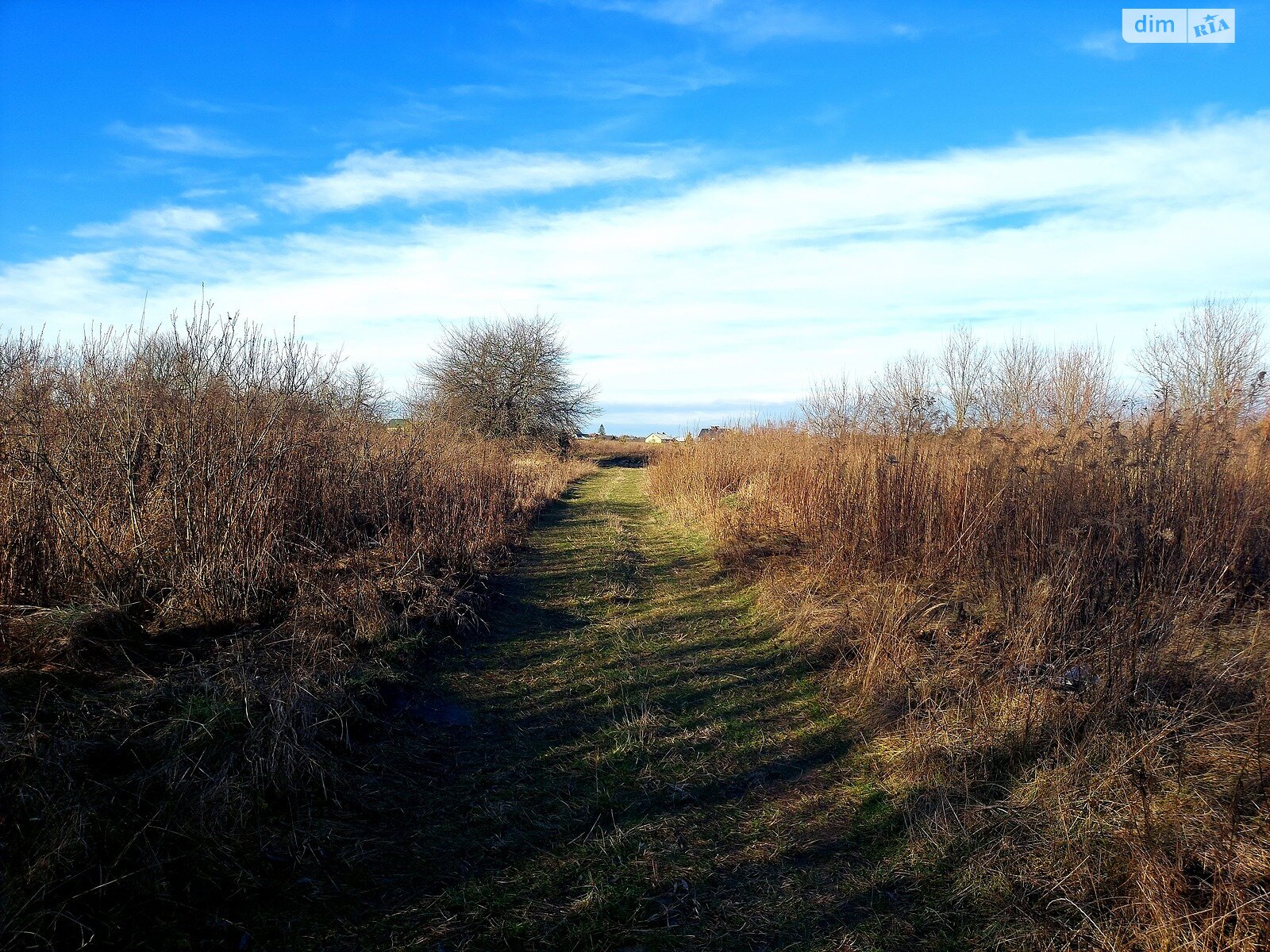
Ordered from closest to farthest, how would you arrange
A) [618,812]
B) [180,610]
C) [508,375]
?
[618,812] → [180,610] → [508,375]

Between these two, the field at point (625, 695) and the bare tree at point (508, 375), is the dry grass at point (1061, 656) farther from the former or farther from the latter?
the bare tree at point (508, 375)

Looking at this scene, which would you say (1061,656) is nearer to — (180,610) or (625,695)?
(625,695)

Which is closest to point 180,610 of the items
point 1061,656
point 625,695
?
point 625,695

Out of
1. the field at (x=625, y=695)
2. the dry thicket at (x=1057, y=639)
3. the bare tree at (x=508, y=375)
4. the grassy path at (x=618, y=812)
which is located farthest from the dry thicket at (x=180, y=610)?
the bare tree at (x=508, y=375)

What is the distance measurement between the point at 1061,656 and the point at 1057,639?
306mm

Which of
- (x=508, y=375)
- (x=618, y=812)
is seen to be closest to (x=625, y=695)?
(x=618, y=812)

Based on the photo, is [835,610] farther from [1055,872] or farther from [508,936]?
[508,936]

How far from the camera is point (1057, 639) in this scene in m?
4.35

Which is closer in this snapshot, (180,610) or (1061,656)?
(1061,656)

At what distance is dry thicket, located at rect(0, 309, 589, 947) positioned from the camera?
2561 millimetres

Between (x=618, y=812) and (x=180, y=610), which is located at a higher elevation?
(x=180, y=610)

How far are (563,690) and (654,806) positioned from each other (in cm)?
172

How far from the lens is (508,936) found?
8.43 ft

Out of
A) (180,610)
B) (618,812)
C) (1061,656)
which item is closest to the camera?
(618,812)
